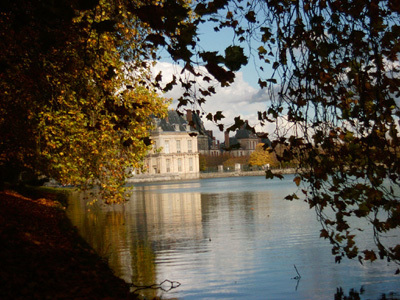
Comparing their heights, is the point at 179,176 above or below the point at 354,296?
below

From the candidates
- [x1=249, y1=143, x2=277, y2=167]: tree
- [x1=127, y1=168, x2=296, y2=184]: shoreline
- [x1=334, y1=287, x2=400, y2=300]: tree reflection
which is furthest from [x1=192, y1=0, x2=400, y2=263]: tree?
[x1=249, y1=143, x2=277, y2=167]: tree

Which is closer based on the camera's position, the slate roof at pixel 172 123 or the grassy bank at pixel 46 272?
the grassy bank at pixel 46 272

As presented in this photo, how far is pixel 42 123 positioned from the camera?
10461 millimetres

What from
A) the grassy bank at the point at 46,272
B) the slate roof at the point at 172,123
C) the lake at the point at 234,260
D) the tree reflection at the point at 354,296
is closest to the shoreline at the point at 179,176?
the slate roof at the point at 172,123

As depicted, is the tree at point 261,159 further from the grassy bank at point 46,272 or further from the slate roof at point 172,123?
the grassy bank at point 46,272

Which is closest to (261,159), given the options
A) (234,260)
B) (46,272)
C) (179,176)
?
(179,176)

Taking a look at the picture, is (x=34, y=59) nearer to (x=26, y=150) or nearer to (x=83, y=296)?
(x=83, y=296)

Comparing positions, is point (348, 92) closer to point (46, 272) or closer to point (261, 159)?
point (46, 272)

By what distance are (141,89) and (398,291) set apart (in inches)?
348

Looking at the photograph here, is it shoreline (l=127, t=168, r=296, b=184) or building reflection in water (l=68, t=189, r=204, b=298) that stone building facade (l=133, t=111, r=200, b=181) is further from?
building reflection in water (l=68, t=189, r=204, b=298)

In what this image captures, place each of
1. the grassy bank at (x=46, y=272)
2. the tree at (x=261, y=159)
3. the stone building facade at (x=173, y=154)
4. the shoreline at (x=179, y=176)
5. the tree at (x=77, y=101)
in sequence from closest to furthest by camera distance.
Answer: the grassy bank at (x=46, y=272) < the tree at (x=77, y=101) < the shoreline at (x=179, y=176) < the stone building facade at (x=173, y=154) < the tree at (x=261, y=159)

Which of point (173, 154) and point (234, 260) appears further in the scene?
point (173, 154)

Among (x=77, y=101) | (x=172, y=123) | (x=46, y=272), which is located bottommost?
(x=46, y=272)

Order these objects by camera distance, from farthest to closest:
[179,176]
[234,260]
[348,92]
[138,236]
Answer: [179,176], [138,236], [234,260], [348,92]
